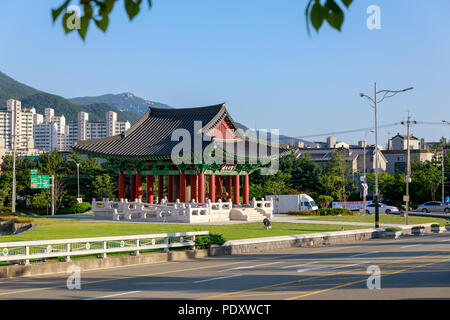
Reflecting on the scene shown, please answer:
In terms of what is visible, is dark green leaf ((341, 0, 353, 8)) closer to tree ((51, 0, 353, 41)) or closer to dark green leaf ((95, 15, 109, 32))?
tree ((51, 0, 353, 41))

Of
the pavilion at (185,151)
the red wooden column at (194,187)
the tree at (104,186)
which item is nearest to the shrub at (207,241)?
the pavilion at (185,151)

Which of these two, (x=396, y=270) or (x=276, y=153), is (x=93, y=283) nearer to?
(x=396, y=270)

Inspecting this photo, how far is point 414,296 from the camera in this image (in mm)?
13180

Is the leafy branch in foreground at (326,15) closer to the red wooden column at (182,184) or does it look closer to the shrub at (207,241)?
the shrub at (207,241)

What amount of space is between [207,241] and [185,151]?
2008 cm

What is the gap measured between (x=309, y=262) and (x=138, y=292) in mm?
9315

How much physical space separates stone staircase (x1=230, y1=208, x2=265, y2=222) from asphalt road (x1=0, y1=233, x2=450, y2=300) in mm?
21411

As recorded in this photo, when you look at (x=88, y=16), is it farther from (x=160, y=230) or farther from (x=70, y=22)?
(x=160, y=230)

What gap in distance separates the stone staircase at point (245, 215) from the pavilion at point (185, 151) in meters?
2.09

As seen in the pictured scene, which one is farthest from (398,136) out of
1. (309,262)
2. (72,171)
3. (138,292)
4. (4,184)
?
(138,292)

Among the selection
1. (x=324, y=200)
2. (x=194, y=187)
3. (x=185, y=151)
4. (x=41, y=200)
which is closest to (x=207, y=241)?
(x=185, y=151)

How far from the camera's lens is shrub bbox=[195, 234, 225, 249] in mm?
26109

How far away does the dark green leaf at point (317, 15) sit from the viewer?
4.24 m

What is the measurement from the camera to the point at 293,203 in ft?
213
